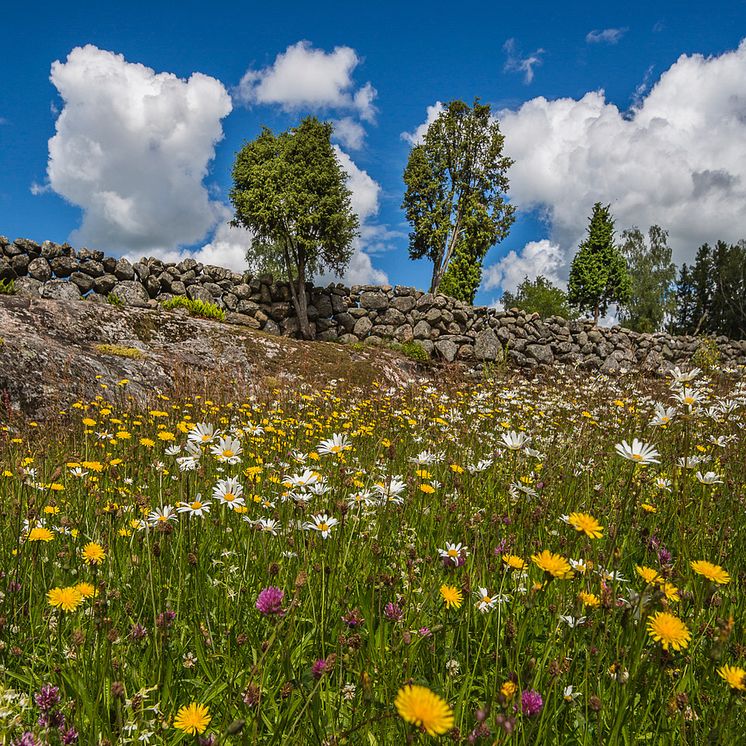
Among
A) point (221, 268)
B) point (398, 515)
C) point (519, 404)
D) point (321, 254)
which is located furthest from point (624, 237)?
point (398, 515)

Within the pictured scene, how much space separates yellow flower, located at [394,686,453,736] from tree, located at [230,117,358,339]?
1377cm

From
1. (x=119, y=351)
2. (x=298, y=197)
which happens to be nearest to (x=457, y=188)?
(x=298, y=197)

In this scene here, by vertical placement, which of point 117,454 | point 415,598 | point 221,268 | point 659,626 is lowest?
point 415,598

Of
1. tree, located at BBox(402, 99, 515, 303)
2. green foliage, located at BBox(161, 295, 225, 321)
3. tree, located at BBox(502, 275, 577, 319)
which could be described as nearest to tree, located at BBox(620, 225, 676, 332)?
tree, located at BBox(502, 275, 577, 319)

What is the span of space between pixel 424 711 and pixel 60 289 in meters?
13.7

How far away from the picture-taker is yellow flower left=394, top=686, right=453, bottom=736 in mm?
719

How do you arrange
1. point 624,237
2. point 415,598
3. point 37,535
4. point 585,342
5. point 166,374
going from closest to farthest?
point 37,535, point 415,598, point 166,374, point 585,342, point 624,237

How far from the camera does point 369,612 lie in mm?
1788

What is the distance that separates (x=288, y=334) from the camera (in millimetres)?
14469

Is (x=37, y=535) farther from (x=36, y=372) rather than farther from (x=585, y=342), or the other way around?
(x=585, y=342)

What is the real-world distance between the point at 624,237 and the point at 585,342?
→ 33585 mm

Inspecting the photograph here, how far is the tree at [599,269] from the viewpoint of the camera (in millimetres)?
34688

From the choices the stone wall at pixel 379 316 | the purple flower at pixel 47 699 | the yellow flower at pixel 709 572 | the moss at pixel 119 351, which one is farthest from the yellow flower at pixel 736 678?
the stone wall at pixel 379 316

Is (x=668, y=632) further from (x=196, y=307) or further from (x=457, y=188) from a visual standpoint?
(x=457, y=188)
